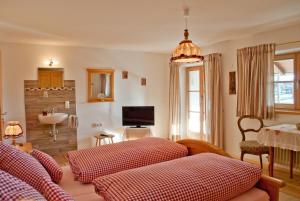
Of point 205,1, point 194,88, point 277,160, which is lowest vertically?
point 277,160

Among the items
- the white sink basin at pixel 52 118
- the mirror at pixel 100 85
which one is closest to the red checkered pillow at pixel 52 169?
the white sink basin at pixel 52 118

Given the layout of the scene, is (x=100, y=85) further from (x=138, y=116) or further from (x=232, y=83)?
(x=232, y=83)

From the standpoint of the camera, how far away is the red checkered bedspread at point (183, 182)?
1.40 metres

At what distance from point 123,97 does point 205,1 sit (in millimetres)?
3347

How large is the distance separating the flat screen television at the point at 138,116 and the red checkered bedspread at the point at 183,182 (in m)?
3.58

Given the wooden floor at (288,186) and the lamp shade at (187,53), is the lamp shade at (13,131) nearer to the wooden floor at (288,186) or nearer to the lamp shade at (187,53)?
the lamp shade at (187,53)

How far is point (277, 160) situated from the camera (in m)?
3.75

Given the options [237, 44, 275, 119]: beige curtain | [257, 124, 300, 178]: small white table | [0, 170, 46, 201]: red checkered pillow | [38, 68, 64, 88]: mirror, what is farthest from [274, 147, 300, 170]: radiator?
[38, 68, 64, 88]: mirror

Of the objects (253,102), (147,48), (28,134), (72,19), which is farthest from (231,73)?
(28,134)

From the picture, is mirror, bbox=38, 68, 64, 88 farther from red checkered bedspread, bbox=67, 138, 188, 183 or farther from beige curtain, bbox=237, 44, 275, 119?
beige curtain, bbox=237, 44, 275, 119

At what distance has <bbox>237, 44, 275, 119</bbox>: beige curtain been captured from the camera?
3.81 meters

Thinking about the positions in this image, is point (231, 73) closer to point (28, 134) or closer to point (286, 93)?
point (286, 93)

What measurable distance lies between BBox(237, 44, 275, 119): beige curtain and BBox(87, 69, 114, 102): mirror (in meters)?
2.71

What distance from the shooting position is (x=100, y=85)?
17.4 ft
